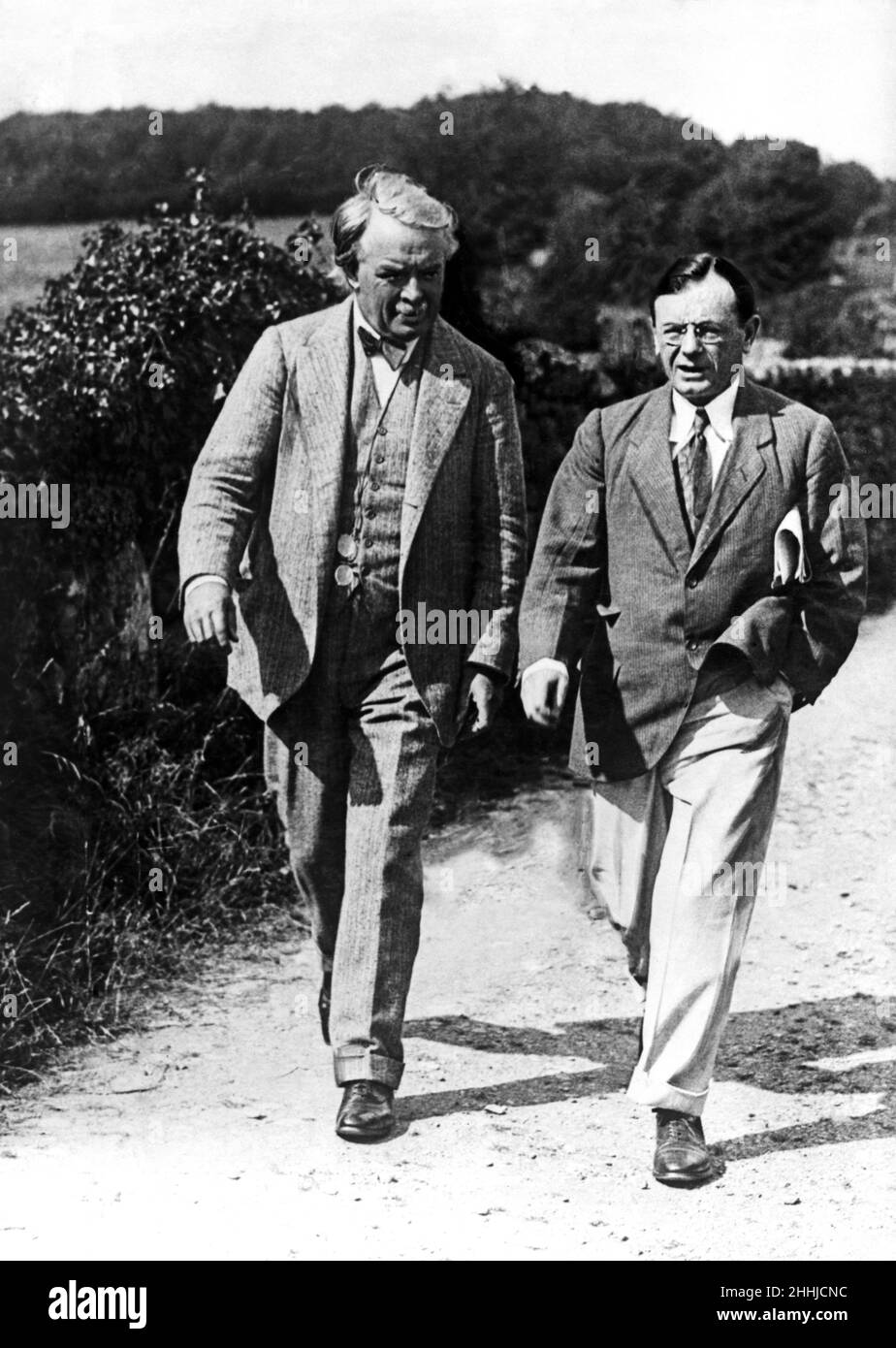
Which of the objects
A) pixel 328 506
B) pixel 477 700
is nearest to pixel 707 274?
pixel 328 506

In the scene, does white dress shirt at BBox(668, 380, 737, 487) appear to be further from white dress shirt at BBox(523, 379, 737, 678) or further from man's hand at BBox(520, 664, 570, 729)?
man's hand at BBox(520, 664, 570, 729)

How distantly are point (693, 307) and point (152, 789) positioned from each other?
232 centimetres

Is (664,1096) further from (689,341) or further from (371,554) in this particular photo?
(689,341)

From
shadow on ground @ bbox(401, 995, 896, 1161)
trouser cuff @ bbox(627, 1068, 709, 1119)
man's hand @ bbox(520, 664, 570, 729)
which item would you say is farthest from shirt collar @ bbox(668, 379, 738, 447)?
shadow on ground @ bbox(401, 995, 896, 1161)

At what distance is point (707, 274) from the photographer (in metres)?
5.61

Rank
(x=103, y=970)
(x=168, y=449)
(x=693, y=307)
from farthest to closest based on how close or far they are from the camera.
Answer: (x=168, y=449) < (x=103, y=970) < (x=693, y=307)

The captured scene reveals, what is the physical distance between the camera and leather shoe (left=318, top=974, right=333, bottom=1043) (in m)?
6.02

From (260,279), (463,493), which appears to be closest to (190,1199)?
(463,493)

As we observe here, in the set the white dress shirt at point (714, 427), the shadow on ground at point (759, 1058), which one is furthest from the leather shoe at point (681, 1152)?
the white dress shirt at point (714, 427)

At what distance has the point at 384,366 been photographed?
5672 millimetres

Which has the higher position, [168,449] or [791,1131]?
[168,449]

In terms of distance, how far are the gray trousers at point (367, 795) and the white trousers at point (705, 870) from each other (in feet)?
2.06

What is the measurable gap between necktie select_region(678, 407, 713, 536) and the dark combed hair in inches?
11.3

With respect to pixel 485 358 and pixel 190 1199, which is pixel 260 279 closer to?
pixel 485 358
